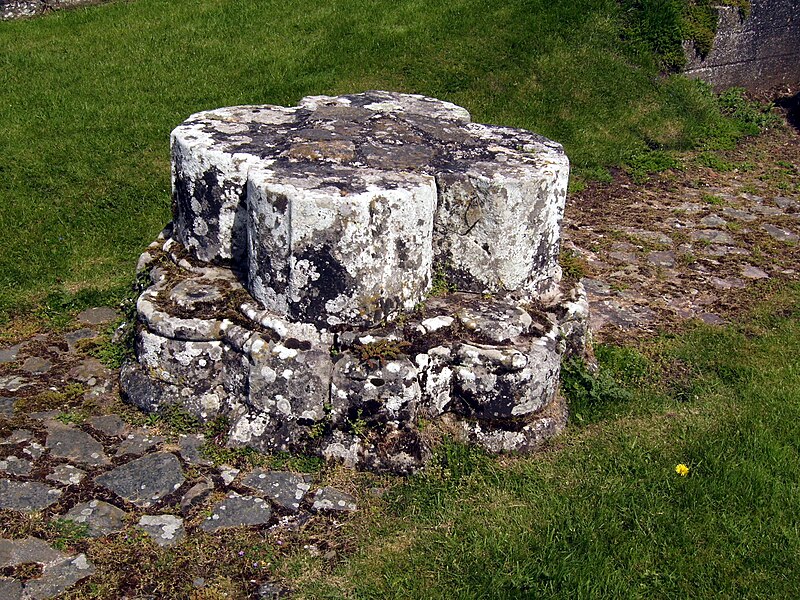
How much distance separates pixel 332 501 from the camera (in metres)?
4.27

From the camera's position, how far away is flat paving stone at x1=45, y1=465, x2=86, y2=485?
14.1 feet

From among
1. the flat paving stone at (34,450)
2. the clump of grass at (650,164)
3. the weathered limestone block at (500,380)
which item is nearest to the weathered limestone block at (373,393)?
the weathered limestone block at (500,380)

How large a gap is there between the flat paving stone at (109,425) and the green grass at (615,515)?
1.49 m

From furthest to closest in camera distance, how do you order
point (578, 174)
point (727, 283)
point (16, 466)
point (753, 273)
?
1. point (578, 174)
2. point (753, 273)
3. point (727, 283)
4. point (16, 466)

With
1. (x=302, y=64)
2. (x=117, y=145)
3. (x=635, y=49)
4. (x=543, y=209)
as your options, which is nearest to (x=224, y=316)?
(x=543, y=209)

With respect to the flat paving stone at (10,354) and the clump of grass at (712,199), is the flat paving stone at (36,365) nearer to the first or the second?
the flat paving stone at (10,354)

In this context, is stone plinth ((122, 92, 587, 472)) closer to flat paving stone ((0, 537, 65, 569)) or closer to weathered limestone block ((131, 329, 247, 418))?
weathered limestone block ((131, 329, 247, 418))

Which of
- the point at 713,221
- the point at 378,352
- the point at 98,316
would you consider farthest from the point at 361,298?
the point at 713,221

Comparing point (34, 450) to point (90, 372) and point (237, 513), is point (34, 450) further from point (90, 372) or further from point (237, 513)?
point (237, 513)

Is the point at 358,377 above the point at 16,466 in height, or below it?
above

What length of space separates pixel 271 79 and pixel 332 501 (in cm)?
637

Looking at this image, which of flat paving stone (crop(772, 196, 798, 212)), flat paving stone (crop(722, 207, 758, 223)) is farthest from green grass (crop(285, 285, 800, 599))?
Result: flat paving stone (crop(772, 196, 798, 212))

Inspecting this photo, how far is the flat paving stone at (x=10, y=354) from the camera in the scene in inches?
213

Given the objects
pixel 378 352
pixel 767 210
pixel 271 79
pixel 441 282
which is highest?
pixel 271 79
